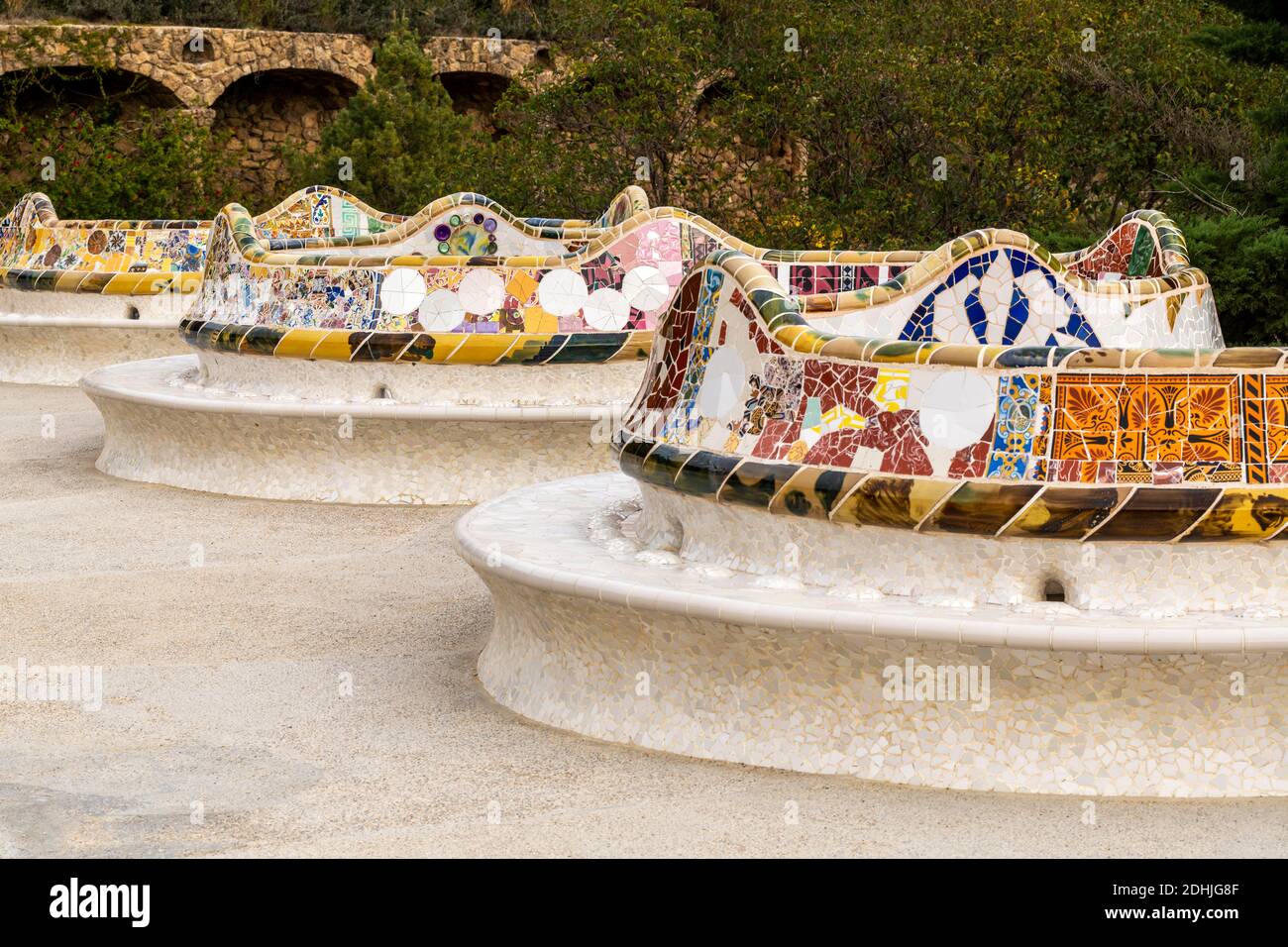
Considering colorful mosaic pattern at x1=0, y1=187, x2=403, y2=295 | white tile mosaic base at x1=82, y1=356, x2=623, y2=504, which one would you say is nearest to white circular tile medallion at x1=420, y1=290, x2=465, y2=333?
white tile mosaic base at x1=82, y1=356, x2=623, y2=504

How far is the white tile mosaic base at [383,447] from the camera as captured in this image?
337 inches

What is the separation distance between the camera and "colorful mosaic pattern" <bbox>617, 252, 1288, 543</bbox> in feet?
14.3

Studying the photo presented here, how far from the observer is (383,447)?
8.65 meters

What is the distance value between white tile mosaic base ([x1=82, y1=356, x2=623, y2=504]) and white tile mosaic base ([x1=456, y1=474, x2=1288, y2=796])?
3.65 meters

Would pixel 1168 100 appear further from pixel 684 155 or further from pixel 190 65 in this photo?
pixel 190 65

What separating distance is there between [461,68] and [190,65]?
3.51 meters

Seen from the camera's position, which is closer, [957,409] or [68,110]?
[957,409]

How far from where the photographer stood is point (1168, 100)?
1527cm

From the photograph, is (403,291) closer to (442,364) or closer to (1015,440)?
(442,364)

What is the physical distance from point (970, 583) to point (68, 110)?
68.5 feet

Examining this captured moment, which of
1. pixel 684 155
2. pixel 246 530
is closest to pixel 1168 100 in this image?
pixel 684 155
